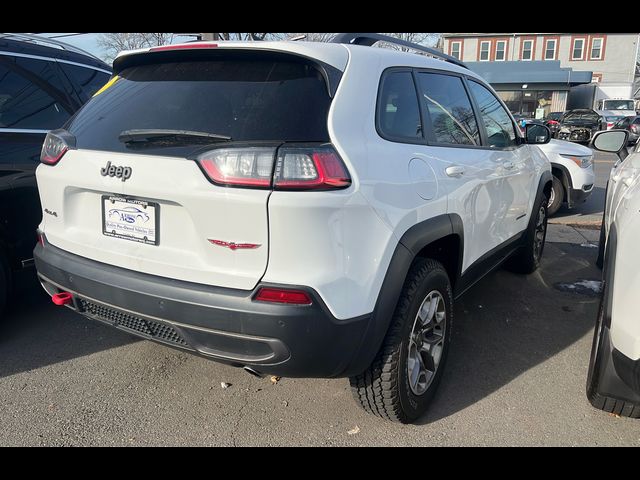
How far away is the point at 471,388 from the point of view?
2883 mm

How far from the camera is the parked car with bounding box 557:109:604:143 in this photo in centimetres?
2278

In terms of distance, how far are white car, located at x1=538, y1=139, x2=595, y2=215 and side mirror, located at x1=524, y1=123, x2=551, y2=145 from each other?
10.3 feet

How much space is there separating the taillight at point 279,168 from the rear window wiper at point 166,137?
0.13m

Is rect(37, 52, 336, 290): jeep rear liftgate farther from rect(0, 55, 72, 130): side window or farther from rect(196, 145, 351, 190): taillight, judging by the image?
rect(0, 55, 72, 130): side window

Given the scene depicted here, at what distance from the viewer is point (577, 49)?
1547 inches

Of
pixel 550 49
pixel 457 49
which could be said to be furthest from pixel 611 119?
pixel 457 49

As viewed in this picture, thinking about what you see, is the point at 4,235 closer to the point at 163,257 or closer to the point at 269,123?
the point at 163,257

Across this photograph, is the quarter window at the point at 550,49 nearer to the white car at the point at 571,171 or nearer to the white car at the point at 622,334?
the white car at the point at 571,171

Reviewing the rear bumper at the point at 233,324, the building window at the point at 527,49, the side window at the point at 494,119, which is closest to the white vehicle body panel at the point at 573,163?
the side window at the point at 494,119

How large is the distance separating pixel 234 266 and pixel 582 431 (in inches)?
78.4

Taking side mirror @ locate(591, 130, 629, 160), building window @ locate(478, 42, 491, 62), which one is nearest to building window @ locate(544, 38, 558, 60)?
building window @ locate(478, 42, 491, 62)

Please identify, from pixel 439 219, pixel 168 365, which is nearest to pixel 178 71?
pixel 439 219

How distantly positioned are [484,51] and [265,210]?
42886 millimetres

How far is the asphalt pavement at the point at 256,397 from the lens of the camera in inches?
96.1
